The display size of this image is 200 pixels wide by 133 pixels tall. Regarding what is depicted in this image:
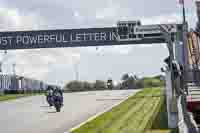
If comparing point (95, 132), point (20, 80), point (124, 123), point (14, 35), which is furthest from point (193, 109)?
point (20, 80)

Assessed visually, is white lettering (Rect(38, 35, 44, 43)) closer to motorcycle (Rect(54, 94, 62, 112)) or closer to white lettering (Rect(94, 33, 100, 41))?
white lettering (Rect(94, 33, 100, 41))

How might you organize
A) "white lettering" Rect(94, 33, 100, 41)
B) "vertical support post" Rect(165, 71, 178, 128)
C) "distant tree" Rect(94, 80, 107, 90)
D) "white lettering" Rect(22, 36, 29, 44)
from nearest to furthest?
"vertical support post" Rect(165, 71, 178, 128) < "white lettering" Rect(94, 33, 100, 41) < "white lettering" Rect(22, 36, 29, 44) < "distant tree" Rect(94, 80, 107, 90)

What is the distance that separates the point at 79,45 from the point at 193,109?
30817 mm

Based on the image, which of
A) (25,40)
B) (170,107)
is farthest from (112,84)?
(170,107)

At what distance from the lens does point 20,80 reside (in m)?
79.1

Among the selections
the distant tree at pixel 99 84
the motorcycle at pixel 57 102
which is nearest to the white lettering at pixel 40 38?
the motorcycle at pixel 57 102

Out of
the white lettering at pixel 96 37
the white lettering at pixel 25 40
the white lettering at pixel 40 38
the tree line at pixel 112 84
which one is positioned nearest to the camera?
→ the white lettering at pixel 96 37

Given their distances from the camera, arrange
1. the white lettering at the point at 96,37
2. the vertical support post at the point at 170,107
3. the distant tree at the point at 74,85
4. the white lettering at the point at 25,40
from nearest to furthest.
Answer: the vertical support post at the point at 170,107
the white lettering at the point at 96,37
the white lettering at the point at 25,40
the distant tree at the point at 74,85

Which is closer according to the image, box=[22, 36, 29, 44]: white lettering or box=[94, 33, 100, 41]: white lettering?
box=[94, 33, 100, 41]: white lettering

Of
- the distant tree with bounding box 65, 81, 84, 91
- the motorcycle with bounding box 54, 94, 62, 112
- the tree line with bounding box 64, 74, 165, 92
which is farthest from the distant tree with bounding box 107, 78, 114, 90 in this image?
the motorcycle with bounding box 54, 94, 62, 112

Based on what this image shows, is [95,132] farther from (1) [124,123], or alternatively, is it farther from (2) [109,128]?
(1) [124,123]

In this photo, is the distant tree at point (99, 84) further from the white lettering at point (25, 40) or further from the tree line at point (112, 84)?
the white lettering at point (25, 40)

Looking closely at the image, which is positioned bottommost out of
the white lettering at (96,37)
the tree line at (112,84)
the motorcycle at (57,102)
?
the motorcycle at (57,102)

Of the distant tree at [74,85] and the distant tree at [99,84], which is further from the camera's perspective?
the distant tree at [74,85]
